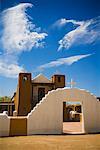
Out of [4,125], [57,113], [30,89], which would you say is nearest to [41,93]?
[30,89]

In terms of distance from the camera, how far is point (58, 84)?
335 inches

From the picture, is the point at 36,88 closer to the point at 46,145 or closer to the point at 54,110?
the point at 54,110

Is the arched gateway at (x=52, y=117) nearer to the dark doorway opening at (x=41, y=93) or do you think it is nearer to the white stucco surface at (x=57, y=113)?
the white stucco surface at (x=57, y=113)

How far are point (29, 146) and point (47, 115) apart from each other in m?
1.37

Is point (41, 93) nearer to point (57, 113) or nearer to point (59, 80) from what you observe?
point (59, 80)

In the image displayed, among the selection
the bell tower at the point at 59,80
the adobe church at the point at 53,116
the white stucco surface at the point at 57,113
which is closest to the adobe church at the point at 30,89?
the bell tower at the point at 59,80

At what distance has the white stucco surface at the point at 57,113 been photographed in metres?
4.27

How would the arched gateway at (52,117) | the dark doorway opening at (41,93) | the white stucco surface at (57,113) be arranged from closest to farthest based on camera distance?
the arched gateway at (52,117)
the white stucco surface at (57,113)
the dark doorway opening at (41,93)

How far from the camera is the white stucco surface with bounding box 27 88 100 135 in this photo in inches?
168

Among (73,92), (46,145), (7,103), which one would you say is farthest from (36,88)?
(46,145)

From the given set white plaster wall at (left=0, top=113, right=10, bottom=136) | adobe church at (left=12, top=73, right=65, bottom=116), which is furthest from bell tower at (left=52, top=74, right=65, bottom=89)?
white plaster wall at (left=0, top=113, right=10, bottom=136)

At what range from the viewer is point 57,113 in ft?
14.5

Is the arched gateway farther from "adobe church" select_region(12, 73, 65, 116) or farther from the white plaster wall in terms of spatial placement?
"adobe church" select_region(12, 73, 65, 116)

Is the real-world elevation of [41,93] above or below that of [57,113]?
above
